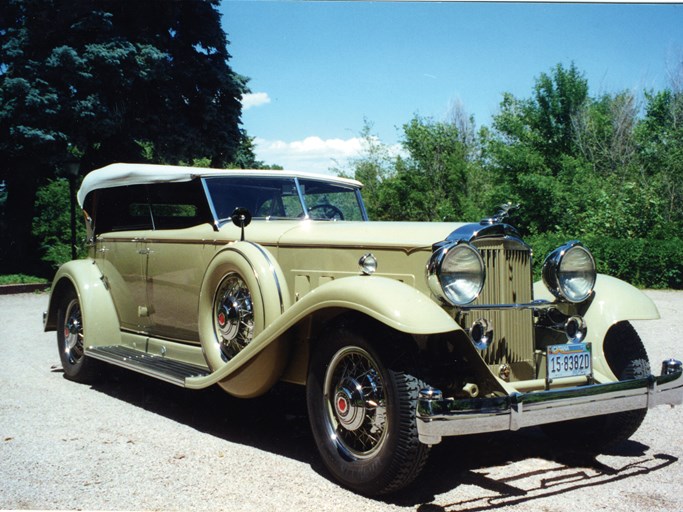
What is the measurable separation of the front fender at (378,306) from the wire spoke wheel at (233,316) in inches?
24.7

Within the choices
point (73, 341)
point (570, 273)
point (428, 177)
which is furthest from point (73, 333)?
point (428, 177)

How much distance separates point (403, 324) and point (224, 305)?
179 centimetres

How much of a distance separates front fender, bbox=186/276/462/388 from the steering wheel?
1618 mm

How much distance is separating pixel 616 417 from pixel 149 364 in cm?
309

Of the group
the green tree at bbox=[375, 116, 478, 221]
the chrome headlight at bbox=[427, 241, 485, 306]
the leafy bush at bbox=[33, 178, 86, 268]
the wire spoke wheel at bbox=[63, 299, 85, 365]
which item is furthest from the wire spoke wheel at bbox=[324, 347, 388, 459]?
the leafy bush at bbox=[33, 178, 86, 268]

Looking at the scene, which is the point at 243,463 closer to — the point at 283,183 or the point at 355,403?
the point at 355,403

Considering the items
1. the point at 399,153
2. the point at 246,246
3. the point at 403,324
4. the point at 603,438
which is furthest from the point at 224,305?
the point at 399,153

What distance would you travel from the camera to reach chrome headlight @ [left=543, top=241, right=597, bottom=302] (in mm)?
3814

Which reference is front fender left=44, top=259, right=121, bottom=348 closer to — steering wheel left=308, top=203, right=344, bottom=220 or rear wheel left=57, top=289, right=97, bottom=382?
rear wheel left=57, top=289, right=97, bottom=382

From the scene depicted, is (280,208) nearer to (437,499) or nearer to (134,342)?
(134,342)

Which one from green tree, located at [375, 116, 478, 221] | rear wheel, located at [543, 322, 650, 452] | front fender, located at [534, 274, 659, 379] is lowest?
rear wheel, located at [543, 322, 650, 452]

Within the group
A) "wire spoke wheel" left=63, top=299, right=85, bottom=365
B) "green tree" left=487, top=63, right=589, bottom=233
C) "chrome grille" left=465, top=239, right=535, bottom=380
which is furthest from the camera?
"green tree" left=487, top=63, right=589, bottom=233

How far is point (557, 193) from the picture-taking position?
16266 mm

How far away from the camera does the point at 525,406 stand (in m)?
2.93
